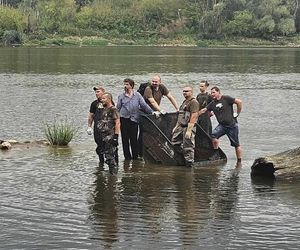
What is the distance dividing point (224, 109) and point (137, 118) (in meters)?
1.88

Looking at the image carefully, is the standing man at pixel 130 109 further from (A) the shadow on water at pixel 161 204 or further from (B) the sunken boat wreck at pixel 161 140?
(A) the shadow on water at pixel 161 204

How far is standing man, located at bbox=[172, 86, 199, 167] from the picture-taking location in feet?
46.5

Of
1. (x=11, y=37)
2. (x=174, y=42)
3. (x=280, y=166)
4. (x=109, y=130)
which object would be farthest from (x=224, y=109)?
(x=174, y=42)

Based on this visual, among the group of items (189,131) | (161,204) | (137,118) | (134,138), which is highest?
(137,118)

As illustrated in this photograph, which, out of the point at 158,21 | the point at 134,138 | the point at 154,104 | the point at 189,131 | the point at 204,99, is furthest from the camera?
the point at 158,21

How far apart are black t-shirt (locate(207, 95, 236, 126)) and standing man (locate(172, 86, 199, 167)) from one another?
963 millimetres

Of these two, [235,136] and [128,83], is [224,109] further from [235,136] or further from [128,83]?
[128,83]

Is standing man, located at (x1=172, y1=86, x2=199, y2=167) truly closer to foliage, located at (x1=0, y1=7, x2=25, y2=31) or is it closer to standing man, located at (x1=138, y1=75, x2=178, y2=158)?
standing man, located at (x1=138, y1=75, x2=178, y2=158)

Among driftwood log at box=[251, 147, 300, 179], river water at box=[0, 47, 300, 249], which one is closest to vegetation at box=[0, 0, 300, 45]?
river water at box=[0, 47, 300, 249]

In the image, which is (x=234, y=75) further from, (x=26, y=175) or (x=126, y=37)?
(x=126, y=37)

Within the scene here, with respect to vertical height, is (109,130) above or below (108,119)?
below

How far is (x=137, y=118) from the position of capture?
49.0 feet

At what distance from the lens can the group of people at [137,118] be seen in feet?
45.2

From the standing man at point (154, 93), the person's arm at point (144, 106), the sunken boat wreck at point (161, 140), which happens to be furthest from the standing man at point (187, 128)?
the standing man at point (154, 93)
